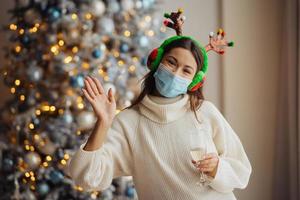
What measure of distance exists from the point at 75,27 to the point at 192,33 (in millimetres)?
959

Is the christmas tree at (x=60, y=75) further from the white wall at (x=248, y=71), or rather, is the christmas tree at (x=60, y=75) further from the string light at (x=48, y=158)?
the white wall at (x=248, y=71)

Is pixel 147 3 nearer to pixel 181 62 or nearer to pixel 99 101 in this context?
pixel 181 62

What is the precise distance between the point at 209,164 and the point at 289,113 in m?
1.65

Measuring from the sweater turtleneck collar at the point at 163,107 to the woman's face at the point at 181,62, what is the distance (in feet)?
0.31

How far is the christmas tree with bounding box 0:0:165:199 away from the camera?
2.42 metres

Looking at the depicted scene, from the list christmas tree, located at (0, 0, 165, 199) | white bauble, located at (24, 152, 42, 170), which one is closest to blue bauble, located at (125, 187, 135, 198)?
christmas tree, located at (0, 0, 165, 199)

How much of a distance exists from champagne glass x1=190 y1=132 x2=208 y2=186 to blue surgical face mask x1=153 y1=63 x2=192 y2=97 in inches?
6.0

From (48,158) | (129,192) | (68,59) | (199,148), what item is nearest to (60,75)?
(68,59)

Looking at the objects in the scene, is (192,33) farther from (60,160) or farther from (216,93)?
(60,160)

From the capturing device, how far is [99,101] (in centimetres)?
135

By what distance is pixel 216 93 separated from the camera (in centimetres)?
312

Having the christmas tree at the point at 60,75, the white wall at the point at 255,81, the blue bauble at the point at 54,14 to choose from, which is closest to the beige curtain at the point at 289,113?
the white wall at the point at 255,81

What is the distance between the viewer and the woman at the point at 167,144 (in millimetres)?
1452

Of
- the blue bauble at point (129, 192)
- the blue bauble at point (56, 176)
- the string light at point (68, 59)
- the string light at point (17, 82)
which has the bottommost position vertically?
the blue bauble at point (129, 192)
